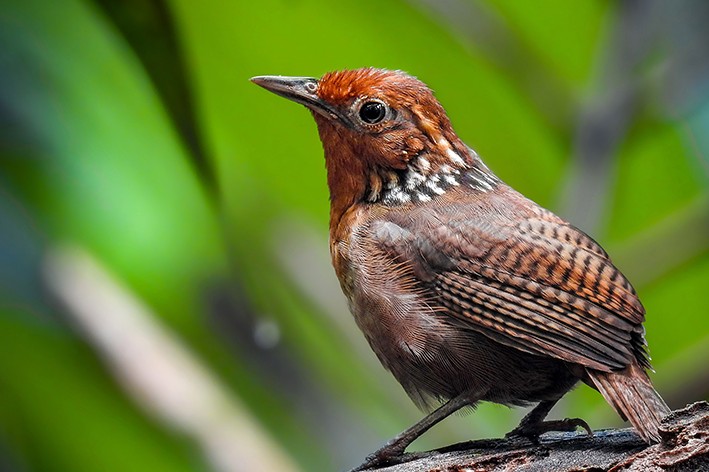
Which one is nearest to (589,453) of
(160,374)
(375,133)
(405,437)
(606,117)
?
(405,437)

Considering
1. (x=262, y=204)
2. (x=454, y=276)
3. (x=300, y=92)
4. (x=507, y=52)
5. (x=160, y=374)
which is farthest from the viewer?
(x=262, y=204)

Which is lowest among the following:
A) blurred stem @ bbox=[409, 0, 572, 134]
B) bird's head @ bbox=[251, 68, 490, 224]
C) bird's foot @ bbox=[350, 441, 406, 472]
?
bird's foot @ bbox=[350, 441, 406, 472]

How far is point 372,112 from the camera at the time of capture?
3896mm

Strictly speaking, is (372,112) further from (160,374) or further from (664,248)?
(664,248)

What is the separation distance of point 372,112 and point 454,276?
770 millimetres

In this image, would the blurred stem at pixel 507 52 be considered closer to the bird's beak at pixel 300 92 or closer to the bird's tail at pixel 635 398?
the bird's beak at pixel 300 92

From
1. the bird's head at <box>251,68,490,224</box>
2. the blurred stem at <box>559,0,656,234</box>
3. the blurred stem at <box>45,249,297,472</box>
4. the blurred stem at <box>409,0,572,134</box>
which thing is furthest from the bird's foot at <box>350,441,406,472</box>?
the blurred stem at <box>409,0,572,134</box>

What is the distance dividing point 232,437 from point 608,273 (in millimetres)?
2349

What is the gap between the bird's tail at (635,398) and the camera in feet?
9.80

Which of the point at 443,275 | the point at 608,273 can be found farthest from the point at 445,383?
the point at 608,273

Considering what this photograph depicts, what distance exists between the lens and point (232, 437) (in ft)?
16.5

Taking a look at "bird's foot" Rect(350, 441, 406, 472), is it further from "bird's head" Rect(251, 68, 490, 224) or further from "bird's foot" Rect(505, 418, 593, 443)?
"bird's head" Rect(251, 68, 490, 224)

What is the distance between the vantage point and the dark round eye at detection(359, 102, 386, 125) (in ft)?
12.7

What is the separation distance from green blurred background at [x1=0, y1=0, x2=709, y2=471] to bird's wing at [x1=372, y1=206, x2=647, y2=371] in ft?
4.41
